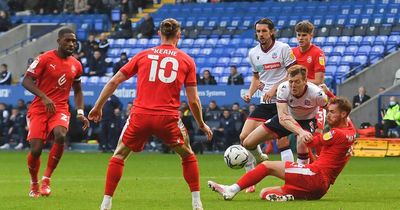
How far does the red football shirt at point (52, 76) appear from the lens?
14.9 metres

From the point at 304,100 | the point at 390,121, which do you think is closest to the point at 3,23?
the point at 390,121

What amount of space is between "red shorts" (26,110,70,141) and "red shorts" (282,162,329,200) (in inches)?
131

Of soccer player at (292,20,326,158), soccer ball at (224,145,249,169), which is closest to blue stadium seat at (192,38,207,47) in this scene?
soccer player at (292,20,326,158)

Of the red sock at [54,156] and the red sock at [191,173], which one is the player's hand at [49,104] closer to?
the red sock at [54,156]

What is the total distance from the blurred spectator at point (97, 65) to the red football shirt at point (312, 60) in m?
20.5

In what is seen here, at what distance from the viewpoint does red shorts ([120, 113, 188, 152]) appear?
37.8 feet

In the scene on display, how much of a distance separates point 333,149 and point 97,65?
77.9 ft

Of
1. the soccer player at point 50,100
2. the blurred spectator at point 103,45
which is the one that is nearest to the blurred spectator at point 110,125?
the blurred spectator at point 103,45

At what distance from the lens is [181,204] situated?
13078 millimetres

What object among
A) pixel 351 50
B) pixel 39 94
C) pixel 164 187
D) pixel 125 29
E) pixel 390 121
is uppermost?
pixel 125 29

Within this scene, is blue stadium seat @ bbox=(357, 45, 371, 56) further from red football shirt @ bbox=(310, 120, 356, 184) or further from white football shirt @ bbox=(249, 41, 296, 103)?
red football shirt @ bbox=(310, 120, 356, 184)

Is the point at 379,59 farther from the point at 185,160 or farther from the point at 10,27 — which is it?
the point at 185,160

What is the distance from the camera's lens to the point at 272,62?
15.7 meters

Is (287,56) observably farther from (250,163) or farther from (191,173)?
(191,173)
